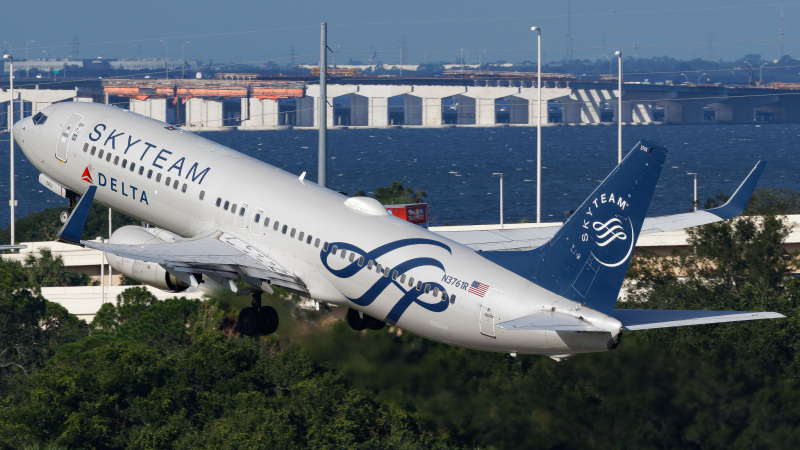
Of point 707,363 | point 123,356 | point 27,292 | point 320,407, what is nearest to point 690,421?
point 707,363

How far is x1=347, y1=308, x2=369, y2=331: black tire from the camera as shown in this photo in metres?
44.7

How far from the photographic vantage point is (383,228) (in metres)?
40.1

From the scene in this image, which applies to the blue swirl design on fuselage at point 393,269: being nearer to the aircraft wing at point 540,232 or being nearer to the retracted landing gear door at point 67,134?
the aircraft wing at point 540,232

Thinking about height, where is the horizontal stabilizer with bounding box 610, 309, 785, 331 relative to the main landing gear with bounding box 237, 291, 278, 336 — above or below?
above

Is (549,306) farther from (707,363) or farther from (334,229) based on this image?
(334,229)

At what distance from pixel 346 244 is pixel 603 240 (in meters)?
9.18

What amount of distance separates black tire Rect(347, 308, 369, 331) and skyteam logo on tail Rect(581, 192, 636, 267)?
11.5m

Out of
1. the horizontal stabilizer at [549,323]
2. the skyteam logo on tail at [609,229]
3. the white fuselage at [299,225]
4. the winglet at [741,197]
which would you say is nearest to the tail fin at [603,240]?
the skyteam logo on tail at [609,229]

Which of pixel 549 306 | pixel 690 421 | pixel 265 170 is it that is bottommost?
pixel 690 421

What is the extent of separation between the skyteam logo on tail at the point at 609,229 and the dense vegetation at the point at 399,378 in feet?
10.2

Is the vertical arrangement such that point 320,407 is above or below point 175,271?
below

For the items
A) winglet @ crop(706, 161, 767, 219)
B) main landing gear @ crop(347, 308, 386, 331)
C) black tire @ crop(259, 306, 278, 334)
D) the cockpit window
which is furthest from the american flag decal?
the cockpit window

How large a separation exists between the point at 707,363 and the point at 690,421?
1838 mm

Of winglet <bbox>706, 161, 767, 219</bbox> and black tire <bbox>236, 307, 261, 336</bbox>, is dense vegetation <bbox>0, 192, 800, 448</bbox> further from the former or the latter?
winglet <bbox>706, 161, 767, 219</bbox>
